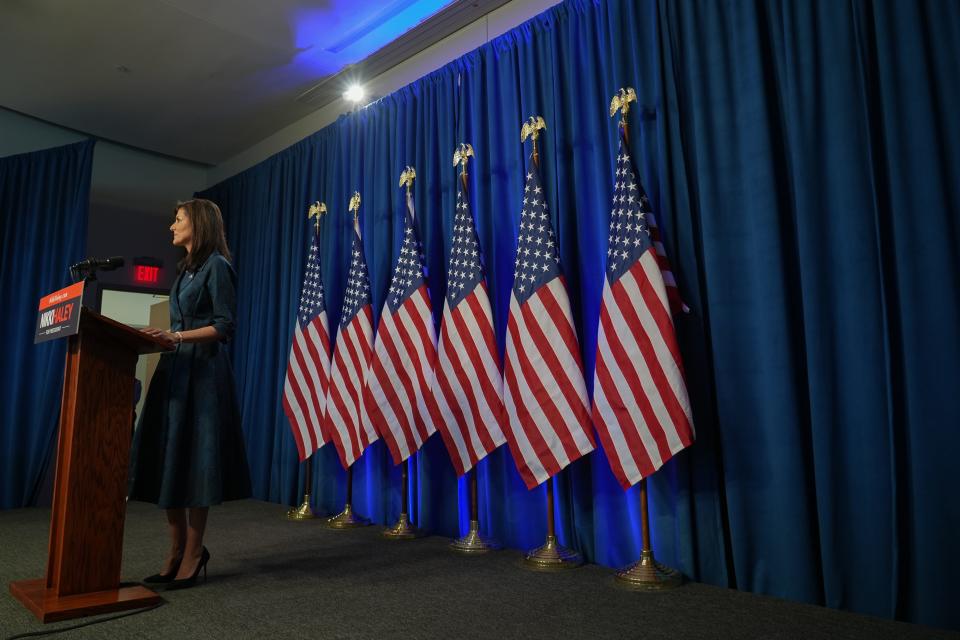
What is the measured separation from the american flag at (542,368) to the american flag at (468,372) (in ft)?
0.54

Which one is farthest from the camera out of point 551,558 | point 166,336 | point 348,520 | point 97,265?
point 348,520

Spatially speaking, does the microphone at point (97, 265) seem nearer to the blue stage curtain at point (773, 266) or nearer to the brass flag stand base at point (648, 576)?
the blue stage curtain at point (773, 266)

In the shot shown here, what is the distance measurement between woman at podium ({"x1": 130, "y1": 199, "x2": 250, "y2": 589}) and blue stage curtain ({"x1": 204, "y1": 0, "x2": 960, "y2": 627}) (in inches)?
59.3

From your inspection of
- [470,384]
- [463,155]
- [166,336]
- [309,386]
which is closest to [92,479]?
[166,336]

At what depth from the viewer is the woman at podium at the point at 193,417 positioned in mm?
2229

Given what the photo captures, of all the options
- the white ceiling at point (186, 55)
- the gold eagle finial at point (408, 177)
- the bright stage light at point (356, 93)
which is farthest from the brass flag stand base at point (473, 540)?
the bright stage light at point (356, 93)

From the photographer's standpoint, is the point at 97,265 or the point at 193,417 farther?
the point at 193,417

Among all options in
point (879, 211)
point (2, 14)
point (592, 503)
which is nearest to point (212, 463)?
point (592, 503)

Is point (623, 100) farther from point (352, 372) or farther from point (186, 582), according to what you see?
point (186, 582)

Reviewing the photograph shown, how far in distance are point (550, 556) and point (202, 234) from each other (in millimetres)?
1970

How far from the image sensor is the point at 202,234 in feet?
7.99

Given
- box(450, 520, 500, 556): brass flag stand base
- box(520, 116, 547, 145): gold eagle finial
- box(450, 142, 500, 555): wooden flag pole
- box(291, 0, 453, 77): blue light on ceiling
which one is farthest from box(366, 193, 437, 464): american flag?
box(291, 0, 453, 77): blue light on ceiling

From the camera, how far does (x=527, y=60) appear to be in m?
3.52

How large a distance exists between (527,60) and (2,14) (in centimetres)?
339
